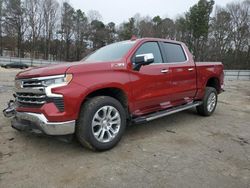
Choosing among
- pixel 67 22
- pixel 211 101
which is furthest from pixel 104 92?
pixel 67 22

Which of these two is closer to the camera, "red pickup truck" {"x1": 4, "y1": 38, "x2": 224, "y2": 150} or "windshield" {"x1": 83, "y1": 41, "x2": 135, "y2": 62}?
"red pickup truck" {"x1": 4, "y1": 38, "x2": 224, "y2": 150}

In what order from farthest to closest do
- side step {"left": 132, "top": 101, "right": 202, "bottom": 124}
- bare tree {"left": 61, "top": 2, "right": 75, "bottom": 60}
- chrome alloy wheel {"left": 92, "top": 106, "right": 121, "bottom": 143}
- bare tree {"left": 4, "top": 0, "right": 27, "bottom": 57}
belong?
bare tree {"left": 61, "top": 2, "right": 75, "bottom": 60}, bare tree {"left": 4, "top": 0, "right": 27, "bottom": 57}, side step {"left": 132, "top": 101, "right": 202, "bottom": 124}, chrome alloy wheel {"left": 92, "top": 106, "right": 121, "bottom": 143}

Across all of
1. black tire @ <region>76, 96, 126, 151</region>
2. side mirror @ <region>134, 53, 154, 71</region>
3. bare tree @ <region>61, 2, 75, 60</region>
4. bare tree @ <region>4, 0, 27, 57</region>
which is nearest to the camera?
black tire @ <region>76, 96, 126, 151</region>

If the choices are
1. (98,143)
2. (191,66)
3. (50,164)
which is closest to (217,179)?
(98,143)

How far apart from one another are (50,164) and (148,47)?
2782 millimetres

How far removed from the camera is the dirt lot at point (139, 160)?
322 centimetres

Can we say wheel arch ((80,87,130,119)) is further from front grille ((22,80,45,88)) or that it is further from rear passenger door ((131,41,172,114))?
front grille ((22,80,45,88))

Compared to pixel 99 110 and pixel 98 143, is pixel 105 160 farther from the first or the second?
pixel 99 110

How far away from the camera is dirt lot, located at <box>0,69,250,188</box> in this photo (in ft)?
10.6

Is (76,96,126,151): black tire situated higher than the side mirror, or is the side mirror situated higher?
the side mirror

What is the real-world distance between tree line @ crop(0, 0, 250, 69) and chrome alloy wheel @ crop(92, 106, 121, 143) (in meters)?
48.3

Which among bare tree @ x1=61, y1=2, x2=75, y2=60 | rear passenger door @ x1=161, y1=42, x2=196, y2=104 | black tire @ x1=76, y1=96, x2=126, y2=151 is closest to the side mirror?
black tire @ x1=76, y1=96, x2=126, y2=151

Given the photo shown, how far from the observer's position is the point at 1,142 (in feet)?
14.5

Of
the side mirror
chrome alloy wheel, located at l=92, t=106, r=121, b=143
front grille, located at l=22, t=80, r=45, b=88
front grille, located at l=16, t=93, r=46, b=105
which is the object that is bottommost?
chrome alloy wheel, located at l=92, t=106, r=121, b=143
